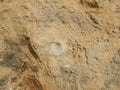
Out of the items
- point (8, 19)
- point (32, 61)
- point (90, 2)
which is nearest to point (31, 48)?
point (32, 61)

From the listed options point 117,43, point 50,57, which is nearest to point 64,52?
point 50,57

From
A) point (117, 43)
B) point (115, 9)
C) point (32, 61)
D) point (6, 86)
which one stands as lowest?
point (6, 86)

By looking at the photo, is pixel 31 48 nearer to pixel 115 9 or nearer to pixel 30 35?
pixel 30 35

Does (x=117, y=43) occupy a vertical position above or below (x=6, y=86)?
above

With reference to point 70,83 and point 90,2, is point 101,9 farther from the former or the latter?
point 70,83

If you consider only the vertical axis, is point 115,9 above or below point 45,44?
above

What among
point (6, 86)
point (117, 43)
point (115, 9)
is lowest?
point (6, 86)
